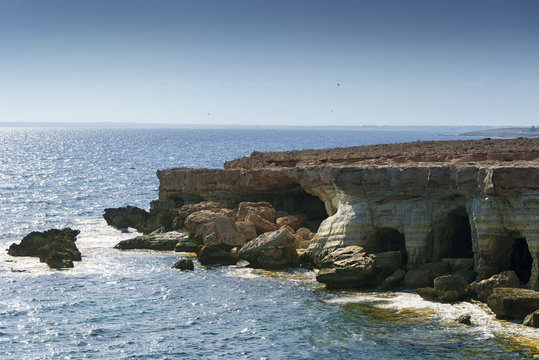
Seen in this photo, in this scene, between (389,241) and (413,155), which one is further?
(413,155)

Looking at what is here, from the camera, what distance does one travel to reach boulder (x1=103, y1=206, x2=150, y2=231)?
49031 mm

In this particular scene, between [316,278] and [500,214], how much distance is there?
8664 millimetres

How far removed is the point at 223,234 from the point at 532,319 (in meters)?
17.7

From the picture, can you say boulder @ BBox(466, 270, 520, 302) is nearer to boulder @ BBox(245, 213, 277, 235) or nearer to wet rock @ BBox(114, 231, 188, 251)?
boulder @ BBox(245, 213, 277, 235)

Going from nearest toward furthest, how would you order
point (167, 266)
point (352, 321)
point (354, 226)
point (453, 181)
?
point (352, 321) < point (453, 181) < point (354, 226) < point (167, 266)

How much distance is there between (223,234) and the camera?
1505 inches

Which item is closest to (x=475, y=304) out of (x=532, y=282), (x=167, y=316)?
(x=532, y=282)

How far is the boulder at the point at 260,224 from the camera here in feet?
131

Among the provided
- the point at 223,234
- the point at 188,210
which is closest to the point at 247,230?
the point at 223,234

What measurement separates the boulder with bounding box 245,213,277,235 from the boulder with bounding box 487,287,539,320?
632 inches

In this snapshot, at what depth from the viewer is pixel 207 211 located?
4147cm

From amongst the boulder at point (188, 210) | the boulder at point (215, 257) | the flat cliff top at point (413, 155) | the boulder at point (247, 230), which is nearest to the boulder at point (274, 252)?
the boulder at point (215, 257)

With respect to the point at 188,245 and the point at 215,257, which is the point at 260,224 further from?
the point at 215,257

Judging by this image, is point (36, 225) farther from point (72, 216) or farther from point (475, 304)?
point (475, 304)
